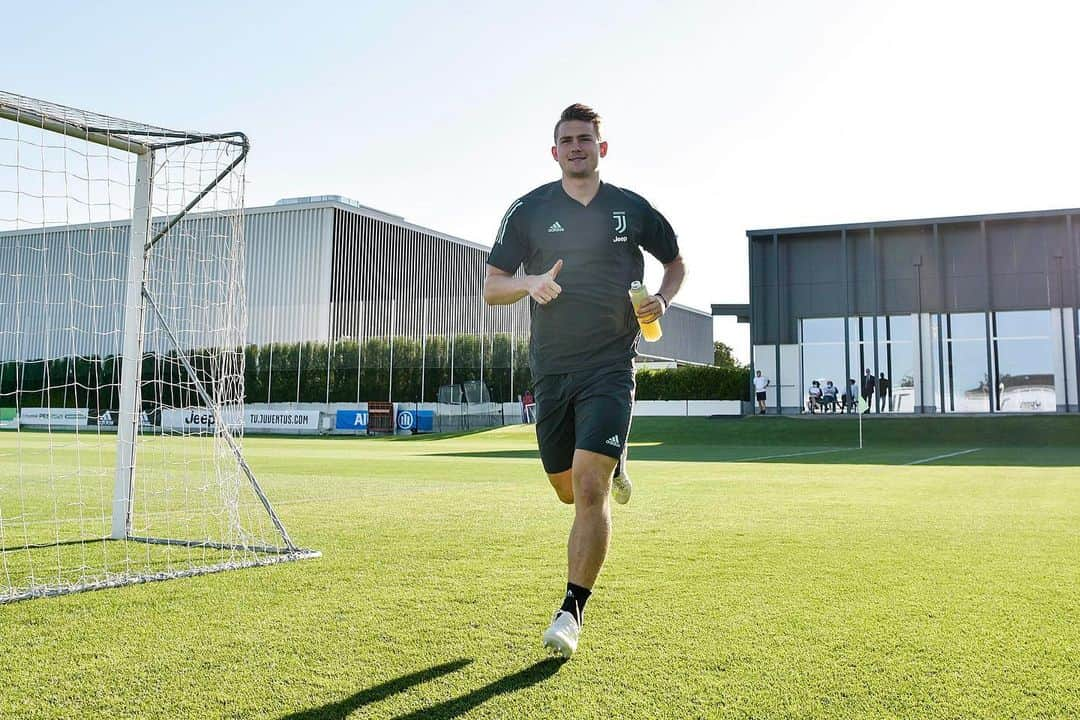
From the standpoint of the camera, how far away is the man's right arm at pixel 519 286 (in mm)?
3959

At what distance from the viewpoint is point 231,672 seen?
3.29 meters

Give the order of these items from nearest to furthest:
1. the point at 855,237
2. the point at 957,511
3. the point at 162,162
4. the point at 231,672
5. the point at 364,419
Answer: the point at 231,672
the point at 162,162
the point at 957,511
the point at 855,237
the point at 364,419

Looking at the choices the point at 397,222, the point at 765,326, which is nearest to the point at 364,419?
the point at 765,326

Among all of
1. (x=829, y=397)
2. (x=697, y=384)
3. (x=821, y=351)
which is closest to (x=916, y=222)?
(x=821, y=351)

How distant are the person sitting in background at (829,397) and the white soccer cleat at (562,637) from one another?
116ft

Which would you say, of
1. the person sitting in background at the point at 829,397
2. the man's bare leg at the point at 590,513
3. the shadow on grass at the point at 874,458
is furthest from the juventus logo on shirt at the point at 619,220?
the person sitting in background at the point at 829,397

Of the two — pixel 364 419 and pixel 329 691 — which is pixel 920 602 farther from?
pixel 364 419

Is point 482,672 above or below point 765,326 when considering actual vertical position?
below

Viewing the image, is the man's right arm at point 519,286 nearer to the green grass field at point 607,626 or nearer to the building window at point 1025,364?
the green grass field at point 607,626

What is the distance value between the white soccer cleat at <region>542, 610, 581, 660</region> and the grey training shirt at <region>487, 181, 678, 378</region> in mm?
1172

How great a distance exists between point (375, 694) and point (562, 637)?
77cm

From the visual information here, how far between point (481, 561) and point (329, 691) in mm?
2687

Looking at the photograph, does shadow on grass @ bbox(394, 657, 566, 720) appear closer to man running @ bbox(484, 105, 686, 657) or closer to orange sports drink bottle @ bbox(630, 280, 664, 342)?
man running @ bbox(484, 105, 686, 657)

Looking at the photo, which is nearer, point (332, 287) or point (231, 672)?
point (231, 672)
